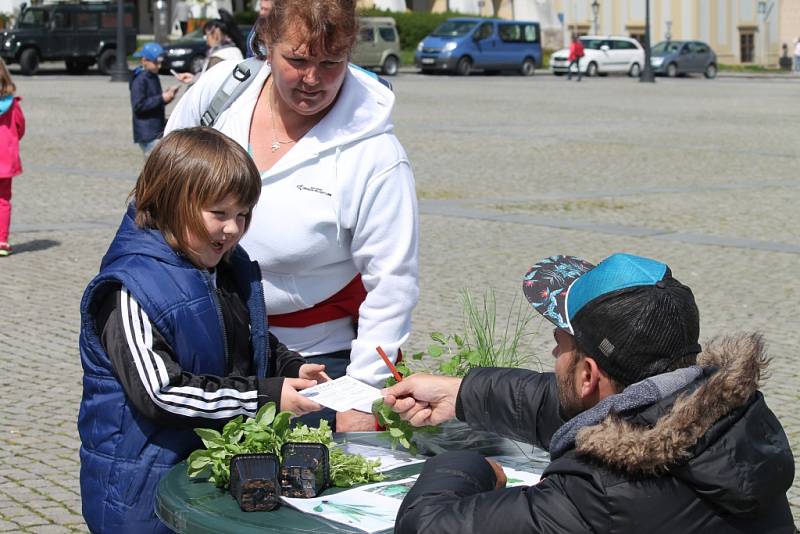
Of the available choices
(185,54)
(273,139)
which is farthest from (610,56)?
(273,139)

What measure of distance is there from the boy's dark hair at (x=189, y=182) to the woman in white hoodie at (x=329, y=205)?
40 cm

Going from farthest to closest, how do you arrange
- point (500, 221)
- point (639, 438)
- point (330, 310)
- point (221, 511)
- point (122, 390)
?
point (500, 221) < point (330, 310) < point (122, 390) < point (221, 511) < point (639, 438)

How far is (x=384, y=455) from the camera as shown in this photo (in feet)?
9.18

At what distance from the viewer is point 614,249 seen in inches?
374

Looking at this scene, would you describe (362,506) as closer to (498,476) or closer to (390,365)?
(498,476)

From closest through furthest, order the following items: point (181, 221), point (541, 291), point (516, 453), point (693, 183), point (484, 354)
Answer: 1. point (541, 291)
2. point (181, 221)
3. point (516, 453)
4. point (484, 354)
5. point (693, 183)

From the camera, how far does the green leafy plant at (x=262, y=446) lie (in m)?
2.47

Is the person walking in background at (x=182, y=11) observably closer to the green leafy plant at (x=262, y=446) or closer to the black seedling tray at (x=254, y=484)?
the green leafy plant at (x=262, y=446)

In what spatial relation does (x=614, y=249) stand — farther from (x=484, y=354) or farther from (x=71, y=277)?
(x=484, y=354)

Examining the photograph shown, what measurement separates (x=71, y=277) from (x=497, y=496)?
22.4 feet

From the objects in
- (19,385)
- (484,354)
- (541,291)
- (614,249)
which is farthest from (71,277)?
(541,291)

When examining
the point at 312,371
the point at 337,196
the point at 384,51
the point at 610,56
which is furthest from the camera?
the point at 610,56

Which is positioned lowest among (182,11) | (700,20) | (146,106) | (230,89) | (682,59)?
(230,89)

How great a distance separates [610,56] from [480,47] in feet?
17.2
